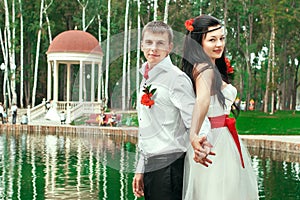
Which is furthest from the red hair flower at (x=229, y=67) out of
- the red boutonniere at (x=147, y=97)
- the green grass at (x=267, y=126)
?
the green grass at (x=267, y=126)

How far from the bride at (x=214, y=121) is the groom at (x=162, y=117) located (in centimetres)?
8

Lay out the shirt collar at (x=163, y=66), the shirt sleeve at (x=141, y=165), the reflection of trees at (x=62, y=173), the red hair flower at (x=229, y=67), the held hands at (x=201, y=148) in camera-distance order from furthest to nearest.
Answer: the reflection of trees at (x=62, y=173)
the red hair flower at (x=229, y=67)
the shirt sleeve at (x=141, y=165)
the shirt collar at (x=163, y=66)
the held hands at (x=201, y=148)

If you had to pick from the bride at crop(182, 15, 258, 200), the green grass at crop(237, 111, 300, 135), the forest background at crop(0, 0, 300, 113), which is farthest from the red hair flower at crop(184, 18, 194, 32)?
the forest background at crop(0, 0, 300, 113)

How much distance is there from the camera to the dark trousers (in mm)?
3510

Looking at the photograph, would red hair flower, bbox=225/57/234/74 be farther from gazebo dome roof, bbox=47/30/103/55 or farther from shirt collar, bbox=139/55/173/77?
gazebo dome roof, bbox=47/30/103/55

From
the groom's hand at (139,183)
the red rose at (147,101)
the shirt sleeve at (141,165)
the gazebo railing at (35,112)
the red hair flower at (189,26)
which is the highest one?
the red hair flower at (189,26)

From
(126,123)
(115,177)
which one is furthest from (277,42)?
(126,123)

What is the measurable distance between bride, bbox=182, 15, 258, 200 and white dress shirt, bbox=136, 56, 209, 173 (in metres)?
0.08

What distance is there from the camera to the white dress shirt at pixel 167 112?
3391 millimetres

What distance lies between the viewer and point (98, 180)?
411 inches

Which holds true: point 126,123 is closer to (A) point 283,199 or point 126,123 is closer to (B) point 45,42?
(A) point 283,199

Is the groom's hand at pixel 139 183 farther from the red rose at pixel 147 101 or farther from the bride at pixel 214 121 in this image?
the red rose at pixel 147 101

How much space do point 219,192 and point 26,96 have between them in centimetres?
3691

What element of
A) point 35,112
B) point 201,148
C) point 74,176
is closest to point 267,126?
point 35,112
